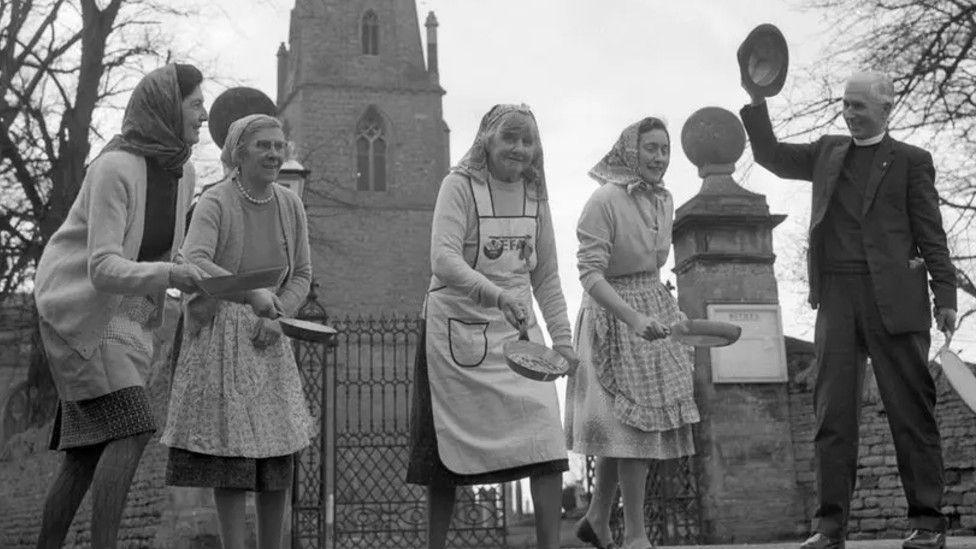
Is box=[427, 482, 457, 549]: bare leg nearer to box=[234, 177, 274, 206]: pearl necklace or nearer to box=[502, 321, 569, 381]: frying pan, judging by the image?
box=[502, 321, 569, 381]: frying pan

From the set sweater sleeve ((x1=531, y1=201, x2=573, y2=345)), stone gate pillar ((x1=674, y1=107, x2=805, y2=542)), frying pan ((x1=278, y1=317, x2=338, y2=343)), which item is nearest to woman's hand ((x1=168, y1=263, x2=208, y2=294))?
frying pan ((x1=278, y1=317, x2=338, y2=343))

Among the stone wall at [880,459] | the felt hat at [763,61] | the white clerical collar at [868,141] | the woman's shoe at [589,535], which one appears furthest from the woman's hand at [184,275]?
the stone wall at [880,459]

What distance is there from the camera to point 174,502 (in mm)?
11469

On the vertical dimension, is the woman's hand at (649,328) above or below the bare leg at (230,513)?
above

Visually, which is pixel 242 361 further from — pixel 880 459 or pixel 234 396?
pixel 880 459

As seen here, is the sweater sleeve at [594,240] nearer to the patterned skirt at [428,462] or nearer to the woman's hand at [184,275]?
the patterned skirt at [428,462]

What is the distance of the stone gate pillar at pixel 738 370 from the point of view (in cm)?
1055

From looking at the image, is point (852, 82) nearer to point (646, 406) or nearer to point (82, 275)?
point (646, 406)

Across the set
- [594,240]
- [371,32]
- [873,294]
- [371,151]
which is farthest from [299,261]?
[371,32]

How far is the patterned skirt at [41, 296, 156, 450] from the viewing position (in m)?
4.66

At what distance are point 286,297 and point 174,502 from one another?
6.80m

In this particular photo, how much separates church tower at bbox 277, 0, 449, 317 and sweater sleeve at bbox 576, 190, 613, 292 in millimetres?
43372

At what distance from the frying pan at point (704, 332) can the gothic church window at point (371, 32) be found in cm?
4920

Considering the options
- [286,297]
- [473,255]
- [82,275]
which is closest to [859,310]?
[473,255]
